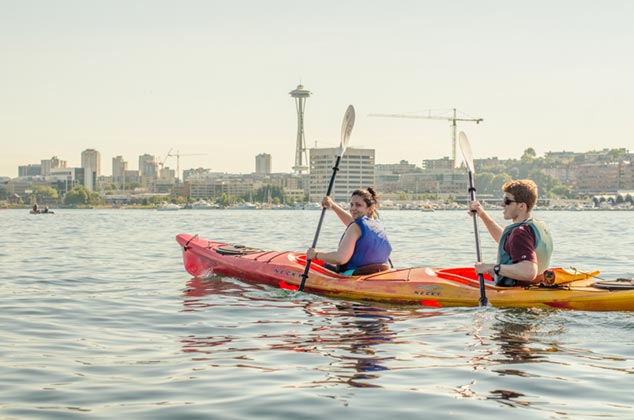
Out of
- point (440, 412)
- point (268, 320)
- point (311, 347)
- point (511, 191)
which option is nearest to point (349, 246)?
point (268, 320)

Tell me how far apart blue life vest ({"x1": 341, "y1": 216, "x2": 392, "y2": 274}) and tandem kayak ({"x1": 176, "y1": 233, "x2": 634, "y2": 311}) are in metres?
0.28

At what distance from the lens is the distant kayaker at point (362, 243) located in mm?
10750

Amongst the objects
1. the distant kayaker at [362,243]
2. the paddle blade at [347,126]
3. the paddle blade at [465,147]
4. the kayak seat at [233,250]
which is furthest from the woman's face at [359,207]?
the paddle blade at [347,126]

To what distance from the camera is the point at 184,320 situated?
376 inches

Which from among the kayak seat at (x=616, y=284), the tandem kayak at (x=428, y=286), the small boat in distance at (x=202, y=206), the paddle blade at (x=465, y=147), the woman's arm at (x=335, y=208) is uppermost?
the paddle blade at (x=465, y=147)

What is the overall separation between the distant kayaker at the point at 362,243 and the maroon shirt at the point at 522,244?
229 cm

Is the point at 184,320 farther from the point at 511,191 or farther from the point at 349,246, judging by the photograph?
the point at 511,191

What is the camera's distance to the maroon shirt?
8867 mm

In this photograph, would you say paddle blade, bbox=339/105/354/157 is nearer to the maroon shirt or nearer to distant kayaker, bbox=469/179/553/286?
distant kayaker, bbox=469/179/553/286

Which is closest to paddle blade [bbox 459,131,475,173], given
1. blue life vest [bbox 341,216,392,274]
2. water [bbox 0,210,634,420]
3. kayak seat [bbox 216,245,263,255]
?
Answer: blue life vest [bbox 341,216,392,274]

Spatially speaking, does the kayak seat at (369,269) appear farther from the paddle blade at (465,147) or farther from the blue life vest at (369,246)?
the paddle blade at (465,147)

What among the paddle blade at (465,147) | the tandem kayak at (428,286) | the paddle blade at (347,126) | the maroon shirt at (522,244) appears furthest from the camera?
the paddle blade at (347,126)

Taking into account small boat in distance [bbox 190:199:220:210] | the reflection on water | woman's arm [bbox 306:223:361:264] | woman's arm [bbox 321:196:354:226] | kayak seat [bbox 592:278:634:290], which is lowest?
small boat in distance [bbox 190:199:220:210]

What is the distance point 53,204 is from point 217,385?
198 meters
